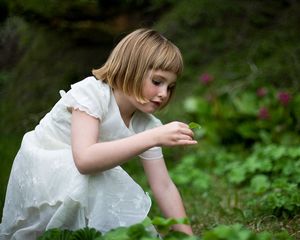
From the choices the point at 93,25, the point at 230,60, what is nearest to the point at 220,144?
the point at 230,60

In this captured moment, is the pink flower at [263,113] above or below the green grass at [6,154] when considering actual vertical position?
above

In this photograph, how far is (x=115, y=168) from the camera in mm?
2717

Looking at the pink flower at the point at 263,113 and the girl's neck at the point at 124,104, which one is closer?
the girl's neck at the point at 124,104

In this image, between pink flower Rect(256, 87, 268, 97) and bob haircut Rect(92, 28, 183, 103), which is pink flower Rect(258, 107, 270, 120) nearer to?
pink flower Rect(256, 87, 268, 97)

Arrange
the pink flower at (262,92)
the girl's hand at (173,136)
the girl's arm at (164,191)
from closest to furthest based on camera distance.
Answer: the girl's hand at (173,136) → the girl's arm at (164,191) → the pink flower at (262,92)

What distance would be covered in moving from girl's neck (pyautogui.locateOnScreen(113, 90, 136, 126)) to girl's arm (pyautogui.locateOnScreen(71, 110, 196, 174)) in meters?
0.20

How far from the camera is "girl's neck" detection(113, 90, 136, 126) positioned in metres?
2.75

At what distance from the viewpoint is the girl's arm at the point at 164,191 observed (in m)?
2.85

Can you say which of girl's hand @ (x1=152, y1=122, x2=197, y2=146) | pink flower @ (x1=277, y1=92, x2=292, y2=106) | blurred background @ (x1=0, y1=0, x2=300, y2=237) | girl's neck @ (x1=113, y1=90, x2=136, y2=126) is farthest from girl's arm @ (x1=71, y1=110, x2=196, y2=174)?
pink flower @ (x1=277, y1=92, x2=292, y2=106)

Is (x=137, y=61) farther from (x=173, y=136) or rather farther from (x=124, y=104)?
(x=173, y=136)

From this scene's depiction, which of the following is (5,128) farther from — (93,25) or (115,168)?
(115,168)

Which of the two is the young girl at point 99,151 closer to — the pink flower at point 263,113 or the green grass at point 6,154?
the green grass at point 6,154

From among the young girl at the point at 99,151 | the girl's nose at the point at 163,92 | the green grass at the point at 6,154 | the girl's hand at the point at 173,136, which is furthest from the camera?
the green grass at the point at 6,154

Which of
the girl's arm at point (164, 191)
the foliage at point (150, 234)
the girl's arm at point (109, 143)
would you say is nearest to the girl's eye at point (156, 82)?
the girl's arm at point (109, 143)
